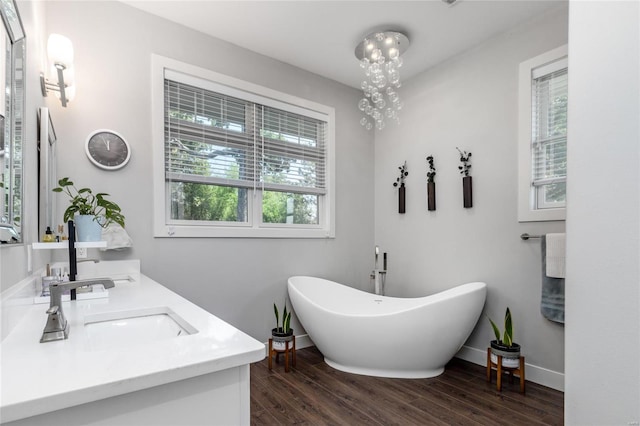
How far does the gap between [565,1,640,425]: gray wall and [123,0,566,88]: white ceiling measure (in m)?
1.69

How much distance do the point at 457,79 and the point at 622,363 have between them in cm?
269

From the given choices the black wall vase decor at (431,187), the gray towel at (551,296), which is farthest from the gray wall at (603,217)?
the black wall vase decor at (431,187)

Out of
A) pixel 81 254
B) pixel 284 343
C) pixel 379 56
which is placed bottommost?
pixel 284 343

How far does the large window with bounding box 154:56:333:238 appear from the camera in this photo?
8.48ft

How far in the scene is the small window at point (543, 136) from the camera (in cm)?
236

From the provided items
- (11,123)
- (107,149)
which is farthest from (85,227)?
(107,149)

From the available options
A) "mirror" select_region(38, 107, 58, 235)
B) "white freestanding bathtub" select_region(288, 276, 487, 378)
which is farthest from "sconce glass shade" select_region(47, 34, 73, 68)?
"white freestanding bathtub" select_region(288, 276, 487, 378)

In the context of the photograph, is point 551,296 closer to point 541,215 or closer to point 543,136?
point 541,215

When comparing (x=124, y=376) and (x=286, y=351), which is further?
(x=286, y=351)

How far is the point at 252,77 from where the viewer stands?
9.77 feet

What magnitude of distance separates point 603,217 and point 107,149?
262cm

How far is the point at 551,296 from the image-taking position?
7.25 feet

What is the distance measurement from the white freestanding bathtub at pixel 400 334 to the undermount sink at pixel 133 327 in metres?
1.48

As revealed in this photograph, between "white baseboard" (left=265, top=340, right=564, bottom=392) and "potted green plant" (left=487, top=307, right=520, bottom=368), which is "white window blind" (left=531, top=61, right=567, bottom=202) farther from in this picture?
"white baseboard" (left=265, top=340, right=564, bottom=392)
